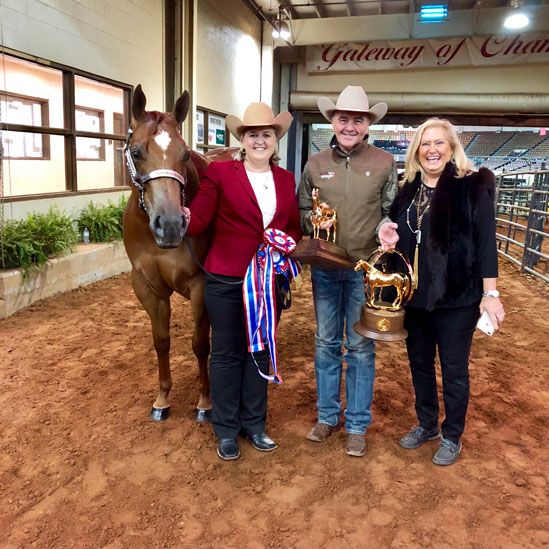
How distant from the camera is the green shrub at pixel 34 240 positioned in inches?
181

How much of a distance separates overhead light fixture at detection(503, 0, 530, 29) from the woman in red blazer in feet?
27.8

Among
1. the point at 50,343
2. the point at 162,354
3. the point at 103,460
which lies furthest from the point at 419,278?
the point at 50,343

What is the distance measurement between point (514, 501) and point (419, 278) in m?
1.02

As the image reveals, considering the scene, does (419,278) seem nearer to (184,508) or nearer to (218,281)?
(218,281)

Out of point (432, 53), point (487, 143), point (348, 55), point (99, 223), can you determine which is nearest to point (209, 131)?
point (99, 223)

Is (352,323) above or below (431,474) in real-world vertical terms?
above

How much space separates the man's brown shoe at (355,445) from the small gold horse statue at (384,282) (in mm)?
740

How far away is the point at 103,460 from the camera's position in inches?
91.7

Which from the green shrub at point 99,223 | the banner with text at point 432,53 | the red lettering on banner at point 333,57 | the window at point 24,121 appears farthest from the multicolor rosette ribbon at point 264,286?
the red lettering on banner at point 333,57

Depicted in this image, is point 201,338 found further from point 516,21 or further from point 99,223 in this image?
point 516,21

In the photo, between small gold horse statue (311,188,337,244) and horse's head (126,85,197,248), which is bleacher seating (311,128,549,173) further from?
horse's head (126,85,197,248)

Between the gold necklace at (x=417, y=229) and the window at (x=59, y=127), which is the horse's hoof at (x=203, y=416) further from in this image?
the window at (x=59, y=127)

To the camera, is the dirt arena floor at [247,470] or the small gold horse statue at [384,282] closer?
the dirt arena floor at [247,470]

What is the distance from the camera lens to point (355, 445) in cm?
241
